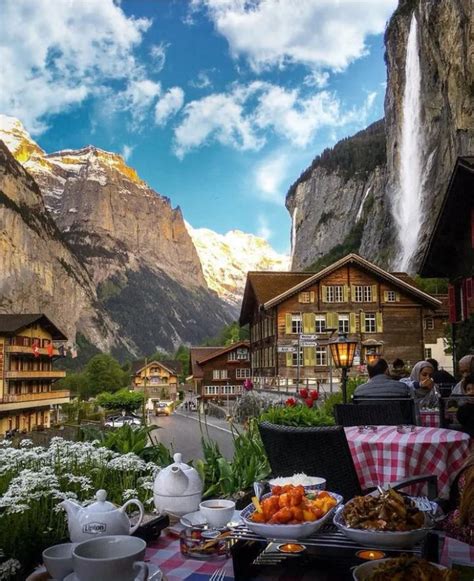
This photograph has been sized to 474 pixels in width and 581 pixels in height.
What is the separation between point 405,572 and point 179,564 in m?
1.23

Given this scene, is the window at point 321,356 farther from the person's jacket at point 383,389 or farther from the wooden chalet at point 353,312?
the person's jacket at point 383,389

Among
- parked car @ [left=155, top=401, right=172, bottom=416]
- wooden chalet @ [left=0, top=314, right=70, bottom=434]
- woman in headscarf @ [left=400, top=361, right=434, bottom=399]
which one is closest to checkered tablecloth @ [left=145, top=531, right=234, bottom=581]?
Result: woman in headscarf @ [left=400, top=361, right=434, bottom=399]

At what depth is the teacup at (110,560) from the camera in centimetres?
214

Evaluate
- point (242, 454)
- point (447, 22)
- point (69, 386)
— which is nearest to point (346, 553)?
point (242, 454)

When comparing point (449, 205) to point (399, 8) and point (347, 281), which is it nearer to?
point (347, 281)

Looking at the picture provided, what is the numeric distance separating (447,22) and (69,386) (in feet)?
249

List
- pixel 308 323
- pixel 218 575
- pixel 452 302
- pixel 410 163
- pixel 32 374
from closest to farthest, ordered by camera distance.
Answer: pixel 218 575, pixel 452 302, pixel 308 323, pixel 32 374, pixel 410 163

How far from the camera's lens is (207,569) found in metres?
2.91

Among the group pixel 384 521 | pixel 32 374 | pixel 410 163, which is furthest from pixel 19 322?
pixel 384 521

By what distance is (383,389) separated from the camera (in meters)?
8.49

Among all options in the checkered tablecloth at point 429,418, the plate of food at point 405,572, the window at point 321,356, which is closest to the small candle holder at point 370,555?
the plate of food at point 405,572

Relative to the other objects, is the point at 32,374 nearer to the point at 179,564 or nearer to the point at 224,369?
the point at 224,369

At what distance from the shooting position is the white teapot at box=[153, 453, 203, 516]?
347 cm

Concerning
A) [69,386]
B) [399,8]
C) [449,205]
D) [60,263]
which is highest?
[399,8]
